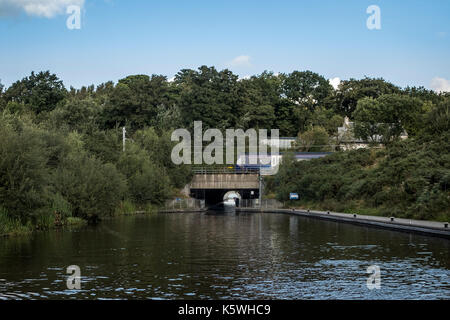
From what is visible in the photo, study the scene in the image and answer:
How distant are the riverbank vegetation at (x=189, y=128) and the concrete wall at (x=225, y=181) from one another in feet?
7.41

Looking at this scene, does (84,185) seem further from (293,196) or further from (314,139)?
(314,139)

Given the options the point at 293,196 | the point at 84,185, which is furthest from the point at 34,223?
the point at 293,196

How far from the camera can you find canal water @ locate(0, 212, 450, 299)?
1884 centimetres

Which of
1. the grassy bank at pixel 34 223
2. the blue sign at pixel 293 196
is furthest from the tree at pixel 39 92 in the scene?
the grassy bank at pixel 34 223

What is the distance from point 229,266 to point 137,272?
13.3 ft

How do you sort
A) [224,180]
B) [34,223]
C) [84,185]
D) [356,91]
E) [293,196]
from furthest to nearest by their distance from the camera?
[356,91]
[224,180]
[293,196]
[84,185]
[34,223]

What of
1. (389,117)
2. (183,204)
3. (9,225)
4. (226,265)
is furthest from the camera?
(389,117)

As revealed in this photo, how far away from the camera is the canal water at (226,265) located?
742 inches

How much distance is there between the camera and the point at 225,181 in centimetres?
8238

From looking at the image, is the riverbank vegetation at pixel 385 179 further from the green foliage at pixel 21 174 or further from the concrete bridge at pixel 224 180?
the green foliage at pixel 21 174

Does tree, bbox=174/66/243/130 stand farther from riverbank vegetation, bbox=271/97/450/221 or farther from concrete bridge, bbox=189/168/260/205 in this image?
riverbank vegetation, bbox=271/97/450/221

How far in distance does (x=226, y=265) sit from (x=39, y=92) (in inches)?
3755
